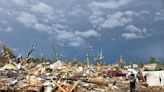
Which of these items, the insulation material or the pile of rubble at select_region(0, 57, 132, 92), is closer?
the pile of rubble at select_region(0, 57, 132, 92)

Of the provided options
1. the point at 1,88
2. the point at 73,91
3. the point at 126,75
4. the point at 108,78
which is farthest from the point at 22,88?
the point at 126,75

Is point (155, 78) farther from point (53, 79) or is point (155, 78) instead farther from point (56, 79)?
point (53, 79)

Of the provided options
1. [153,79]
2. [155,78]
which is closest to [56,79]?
[153,79]

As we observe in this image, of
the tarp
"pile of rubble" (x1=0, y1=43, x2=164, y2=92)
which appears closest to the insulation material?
the tarp

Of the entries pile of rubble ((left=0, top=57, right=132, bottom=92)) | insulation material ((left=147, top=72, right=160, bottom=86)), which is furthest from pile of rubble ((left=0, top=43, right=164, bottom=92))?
insulation material ((left=147, top=72, right=160, bottom=86))

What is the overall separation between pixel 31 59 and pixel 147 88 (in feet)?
31.8

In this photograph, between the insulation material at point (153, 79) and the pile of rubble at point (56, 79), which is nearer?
the pile of rubble at point (56, 79)

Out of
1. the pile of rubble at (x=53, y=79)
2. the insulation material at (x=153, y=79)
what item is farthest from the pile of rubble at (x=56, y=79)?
the insulation material at (x=153, y=79)

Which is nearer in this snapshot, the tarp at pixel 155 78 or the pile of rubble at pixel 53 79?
the pile of rubble at pixel 53 79

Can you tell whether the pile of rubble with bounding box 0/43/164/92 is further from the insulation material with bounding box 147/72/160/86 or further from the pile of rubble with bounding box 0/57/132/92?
the insulation material with bounding box 147/72/160/86

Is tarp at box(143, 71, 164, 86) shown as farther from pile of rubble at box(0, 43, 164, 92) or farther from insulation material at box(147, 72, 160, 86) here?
pile of rubble at box(0, 43, 164, 92)

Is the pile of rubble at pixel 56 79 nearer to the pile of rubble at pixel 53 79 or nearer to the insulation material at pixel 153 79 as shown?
the pile of rubble at pixel 53 79

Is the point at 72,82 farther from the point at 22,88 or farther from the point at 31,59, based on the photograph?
the point at 31,59

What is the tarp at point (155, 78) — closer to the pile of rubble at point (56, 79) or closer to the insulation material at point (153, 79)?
the insulation material at point (153, 79)
